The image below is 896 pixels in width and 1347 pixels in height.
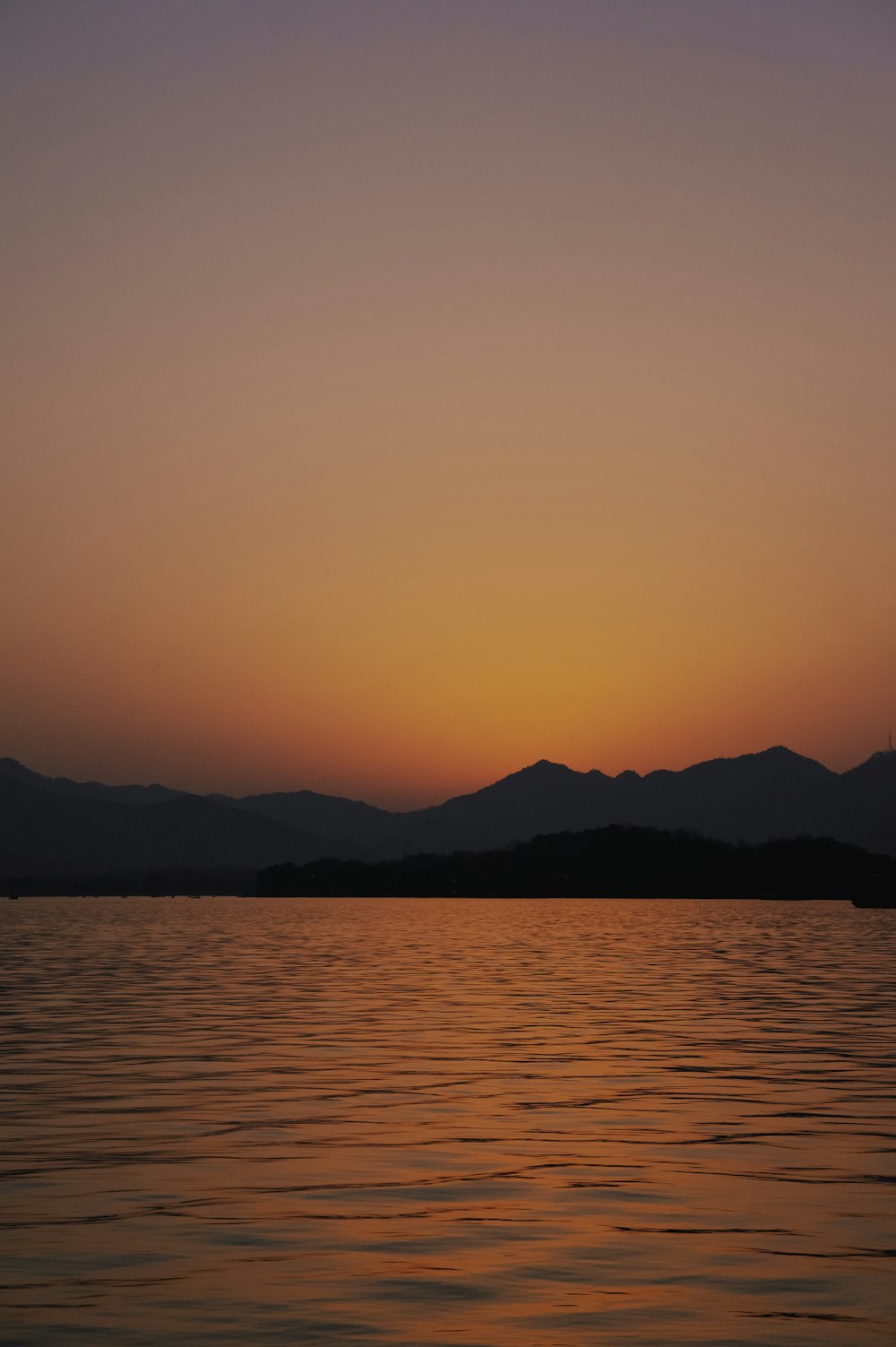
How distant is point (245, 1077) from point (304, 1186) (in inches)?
508

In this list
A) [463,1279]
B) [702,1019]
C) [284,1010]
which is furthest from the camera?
[284,1010]

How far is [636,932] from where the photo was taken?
146m

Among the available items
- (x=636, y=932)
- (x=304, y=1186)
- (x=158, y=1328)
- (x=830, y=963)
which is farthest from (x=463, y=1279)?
(x=636, y=932)

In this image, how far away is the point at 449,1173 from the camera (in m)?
23.8

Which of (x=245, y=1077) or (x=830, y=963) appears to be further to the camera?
(x=830, y=963)

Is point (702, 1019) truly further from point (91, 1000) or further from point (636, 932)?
point (636, 932)

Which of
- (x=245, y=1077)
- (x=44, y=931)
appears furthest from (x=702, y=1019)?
(x=44, y=931)

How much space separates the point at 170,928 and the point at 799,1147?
5613 inches

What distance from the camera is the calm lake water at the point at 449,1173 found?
52.7 ft

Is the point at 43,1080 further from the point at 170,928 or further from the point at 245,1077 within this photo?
the point at 170,928

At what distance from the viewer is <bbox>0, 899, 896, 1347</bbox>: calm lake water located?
1606 cm

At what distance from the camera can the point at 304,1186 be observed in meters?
22.9

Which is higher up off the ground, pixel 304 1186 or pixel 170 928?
pixel 170 928

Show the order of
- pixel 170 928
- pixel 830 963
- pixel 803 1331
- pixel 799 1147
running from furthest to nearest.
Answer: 1. pixel 170 928
2. pixel 830 963
3. pixel 799 1147
4. pixel 803 1331
